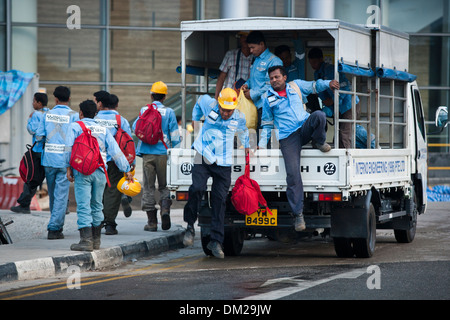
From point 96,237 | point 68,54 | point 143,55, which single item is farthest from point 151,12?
point 96,237

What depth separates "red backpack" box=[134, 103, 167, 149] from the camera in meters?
12.2

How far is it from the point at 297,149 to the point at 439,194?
1208 cm

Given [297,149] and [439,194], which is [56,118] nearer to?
[297,149]

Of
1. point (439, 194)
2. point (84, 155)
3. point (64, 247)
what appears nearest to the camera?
point (84, 155)

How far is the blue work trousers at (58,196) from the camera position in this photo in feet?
37.0

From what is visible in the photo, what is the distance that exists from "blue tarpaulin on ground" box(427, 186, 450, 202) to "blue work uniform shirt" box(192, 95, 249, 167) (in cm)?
1117

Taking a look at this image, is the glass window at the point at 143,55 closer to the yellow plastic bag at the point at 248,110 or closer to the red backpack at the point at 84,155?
the yellow plastic bag at the point at 248,110

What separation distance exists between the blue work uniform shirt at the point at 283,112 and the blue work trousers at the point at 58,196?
105 inches

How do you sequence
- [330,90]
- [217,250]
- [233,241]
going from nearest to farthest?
[217,250] → [233,241] → [330,90]

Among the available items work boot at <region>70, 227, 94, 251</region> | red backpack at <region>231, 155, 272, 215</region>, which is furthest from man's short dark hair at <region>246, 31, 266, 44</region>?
work boot at <region>70, 227, 94, 251</region>

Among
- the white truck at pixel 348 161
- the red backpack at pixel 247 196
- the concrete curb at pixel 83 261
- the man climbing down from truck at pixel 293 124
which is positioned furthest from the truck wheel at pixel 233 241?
the man climbing down from truck at pixel 293 124

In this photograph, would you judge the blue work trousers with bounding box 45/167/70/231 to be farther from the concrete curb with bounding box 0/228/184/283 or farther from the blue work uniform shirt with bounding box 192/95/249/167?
the blue work uniform shirt with bounding box 192/95/249/167

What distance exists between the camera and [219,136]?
10.2 metres
